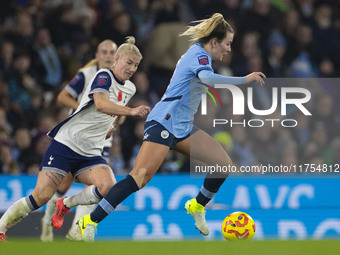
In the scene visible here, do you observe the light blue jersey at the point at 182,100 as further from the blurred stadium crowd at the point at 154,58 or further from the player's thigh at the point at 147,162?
the blurred stadium crowd at the point at 154,58

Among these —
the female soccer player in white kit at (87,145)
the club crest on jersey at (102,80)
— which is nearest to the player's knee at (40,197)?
the female soccer player in white kit at (87,145)

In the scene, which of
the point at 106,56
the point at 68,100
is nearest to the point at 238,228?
the point at 68,100

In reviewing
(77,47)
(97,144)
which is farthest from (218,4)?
(97,144)

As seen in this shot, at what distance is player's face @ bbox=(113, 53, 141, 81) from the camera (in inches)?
278

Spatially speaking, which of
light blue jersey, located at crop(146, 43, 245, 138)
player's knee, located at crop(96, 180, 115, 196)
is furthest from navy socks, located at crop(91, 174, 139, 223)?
light blue jersey, located at crop(146, 43, 245, 138)

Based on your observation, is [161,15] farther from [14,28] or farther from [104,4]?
[14,28]

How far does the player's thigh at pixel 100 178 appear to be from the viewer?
23.9ft

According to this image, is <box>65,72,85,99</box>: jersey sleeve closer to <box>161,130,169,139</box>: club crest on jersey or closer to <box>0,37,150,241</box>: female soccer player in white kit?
<box>0,37,150,241</box>: female soccer player in white kit

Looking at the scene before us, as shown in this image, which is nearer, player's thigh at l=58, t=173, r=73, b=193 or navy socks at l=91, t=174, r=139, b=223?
navy socks at l=91, t=174, r=139, b=223

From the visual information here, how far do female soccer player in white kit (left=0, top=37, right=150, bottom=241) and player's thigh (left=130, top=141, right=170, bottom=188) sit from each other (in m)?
0.58

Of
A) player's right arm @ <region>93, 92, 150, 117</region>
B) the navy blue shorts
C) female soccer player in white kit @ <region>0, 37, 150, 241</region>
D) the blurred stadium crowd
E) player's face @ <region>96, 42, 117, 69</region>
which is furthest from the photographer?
the blurred stadium crowd

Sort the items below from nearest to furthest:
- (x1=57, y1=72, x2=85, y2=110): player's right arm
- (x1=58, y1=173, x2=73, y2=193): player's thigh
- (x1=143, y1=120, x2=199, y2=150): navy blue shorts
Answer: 1. (x1=143, y1=120, x2=199, y2=150): navy blue shorts
2. (x1=58, y1=173, x2=73, y2=193): player's thigh
3. (x1=57, y1=72, x2=85, y2=110): player's right arm

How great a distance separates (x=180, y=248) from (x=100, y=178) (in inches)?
86.7

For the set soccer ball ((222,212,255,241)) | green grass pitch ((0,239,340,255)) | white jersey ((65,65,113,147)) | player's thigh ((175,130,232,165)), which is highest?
white jersey ((65,65,113,147))
